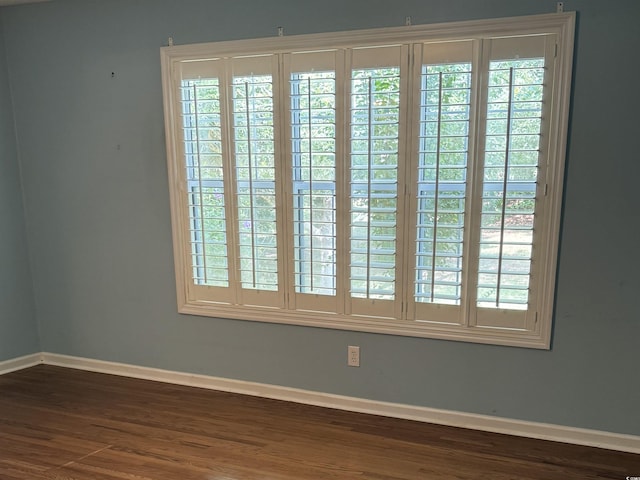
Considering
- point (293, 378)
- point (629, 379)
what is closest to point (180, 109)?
point (293, 378)

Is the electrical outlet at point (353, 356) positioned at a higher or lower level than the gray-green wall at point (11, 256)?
lower

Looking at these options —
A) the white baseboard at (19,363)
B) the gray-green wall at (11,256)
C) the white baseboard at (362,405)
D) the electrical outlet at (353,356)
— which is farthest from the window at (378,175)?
the white baseboard at (19,363)

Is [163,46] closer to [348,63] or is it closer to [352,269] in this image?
[348,63]

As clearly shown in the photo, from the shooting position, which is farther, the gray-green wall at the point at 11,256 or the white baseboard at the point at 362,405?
the gray-green wall at the point at 11,256

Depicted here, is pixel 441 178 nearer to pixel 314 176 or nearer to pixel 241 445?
pixel 314 176

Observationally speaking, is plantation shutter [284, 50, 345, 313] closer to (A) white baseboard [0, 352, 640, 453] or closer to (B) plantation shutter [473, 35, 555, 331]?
(A) white baseboard [0, 352, 640, 453]

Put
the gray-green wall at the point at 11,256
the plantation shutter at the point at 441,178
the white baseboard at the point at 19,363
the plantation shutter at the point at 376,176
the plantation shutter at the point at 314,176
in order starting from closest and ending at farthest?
the plantation shutter at the point at 441,178, the plantation shutter at the point at 376,176, the plantation shutter at the point at 314,176, the gray-green wall at the point at 11,256, the white baseboard at the point at 19,363

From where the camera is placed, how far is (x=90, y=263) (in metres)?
3.23

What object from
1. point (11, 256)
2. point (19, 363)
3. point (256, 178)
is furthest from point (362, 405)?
point (11, 256)

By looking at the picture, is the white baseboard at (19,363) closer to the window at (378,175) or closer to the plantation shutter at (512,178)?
the window at (378,175)

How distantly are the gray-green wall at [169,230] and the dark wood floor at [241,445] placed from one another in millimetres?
180

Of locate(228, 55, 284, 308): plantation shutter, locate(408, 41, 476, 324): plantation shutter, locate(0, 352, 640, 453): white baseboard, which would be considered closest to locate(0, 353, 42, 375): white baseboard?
locate(0, 352, 640, 453): white baseboard

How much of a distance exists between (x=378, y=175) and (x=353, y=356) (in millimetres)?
1061

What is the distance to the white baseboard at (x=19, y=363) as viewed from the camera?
3.32 m
